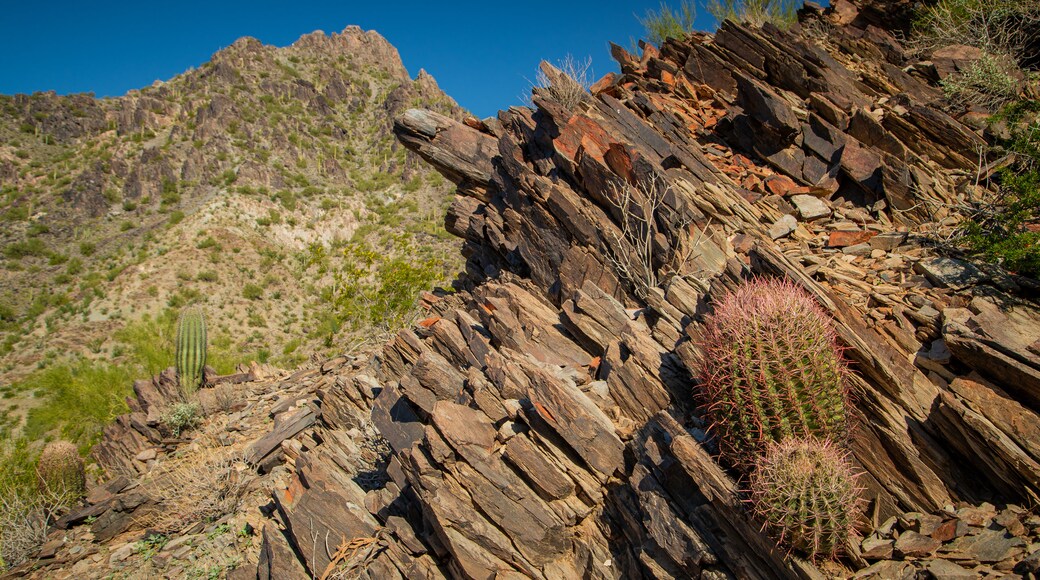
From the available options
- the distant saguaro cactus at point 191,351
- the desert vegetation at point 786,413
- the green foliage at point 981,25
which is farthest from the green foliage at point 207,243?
the green foliage at point 981,25

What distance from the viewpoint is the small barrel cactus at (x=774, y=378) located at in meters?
3.90

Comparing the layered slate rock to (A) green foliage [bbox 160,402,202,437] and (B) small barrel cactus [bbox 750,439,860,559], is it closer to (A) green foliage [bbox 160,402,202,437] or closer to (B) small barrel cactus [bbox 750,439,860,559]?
(B) small barrel cactus [bbox 750,439,860,559]

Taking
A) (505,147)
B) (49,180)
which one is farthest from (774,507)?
(49,180)

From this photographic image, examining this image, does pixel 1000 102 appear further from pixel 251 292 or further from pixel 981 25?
pixel 251 292

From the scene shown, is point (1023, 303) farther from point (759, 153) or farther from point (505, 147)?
point (505, 147)

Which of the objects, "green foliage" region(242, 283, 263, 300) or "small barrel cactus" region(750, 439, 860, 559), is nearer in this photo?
"small barrel cactus" region(750, 439, 860, 559)

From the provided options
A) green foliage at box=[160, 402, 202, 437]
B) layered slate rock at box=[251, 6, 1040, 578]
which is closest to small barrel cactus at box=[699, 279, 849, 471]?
layered slate rock at box=[251, 6, 1040, 578]

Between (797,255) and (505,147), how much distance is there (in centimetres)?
615

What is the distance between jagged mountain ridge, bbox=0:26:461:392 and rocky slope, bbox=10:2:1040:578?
65.4 feet

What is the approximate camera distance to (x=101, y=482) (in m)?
10.9

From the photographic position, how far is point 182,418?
11.5 m

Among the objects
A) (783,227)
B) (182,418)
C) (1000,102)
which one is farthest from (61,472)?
(1000,102)

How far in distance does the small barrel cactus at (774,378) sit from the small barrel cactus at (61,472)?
13001mm

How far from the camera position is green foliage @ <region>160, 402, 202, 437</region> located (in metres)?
11.4
